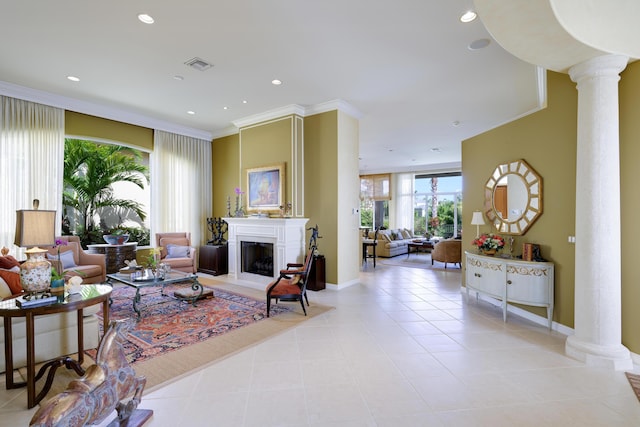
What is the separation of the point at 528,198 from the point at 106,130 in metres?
7.62

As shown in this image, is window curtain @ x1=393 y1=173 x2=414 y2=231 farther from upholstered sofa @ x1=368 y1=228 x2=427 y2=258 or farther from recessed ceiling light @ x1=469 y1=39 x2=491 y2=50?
recessed ceiling light @ x1=469 y1=39 x2=491 y2=50

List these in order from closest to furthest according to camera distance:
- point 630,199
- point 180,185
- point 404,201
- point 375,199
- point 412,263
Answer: point 630,199
point 180,185
point 412,263
point 404,201
point 375,199

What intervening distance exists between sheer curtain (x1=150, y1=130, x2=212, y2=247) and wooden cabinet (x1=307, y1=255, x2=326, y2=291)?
356 centimetres

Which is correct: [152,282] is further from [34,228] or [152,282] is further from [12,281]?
[34,228]

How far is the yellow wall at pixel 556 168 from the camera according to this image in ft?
11.7

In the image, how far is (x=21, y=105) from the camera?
510 cm

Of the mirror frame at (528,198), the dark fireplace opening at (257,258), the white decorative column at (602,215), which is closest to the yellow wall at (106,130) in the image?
the dark fireplace opening at (257,258)

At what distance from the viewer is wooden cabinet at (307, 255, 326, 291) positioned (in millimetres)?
5617

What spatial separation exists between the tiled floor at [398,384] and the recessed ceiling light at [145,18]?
11.7 ft

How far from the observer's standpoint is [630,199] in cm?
301

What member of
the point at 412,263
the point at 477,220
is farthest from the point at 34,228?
the point at 412,263

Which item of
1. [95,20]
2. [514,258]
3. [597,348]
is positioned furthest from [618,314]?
[95,20]

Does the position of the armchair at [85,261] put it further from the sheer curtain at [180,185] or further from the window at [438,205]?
the window at [438,205]

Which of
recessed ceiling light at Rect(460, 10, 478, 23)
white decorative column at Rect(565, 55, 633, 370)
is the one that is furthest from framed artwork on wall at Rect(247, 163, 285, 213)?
→ white decorative column at Rect(565, 55, 633, 370)
